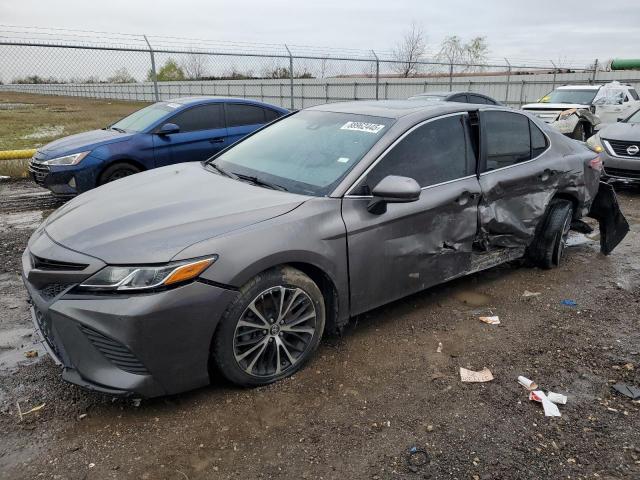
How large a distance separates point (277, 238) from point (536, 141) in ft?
9.70

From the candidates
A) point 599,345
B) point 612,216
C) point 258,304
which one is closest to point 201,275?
point 258,304

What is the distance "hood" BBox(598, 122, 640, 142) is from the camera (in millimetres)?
8427

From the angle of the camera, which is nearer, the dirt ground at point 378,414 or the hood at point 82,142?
the dirt ground at point 378,414

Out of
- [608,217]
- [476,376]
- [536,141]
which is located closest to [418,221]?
[476,376]

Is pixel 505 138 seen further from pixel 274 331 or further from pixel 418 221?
pixel 274 331

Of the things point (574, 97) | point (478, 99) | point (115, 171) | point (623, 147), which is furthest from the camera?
point (574, 97)

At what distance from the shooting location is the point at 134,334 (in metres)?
2.45

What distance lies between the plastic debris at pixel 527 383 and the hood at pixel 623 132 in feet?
22.8

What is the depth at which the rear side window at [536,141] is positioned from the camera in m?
4.56

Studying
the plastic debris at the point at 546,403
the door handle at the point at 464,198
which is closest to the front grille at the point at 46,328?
the plastic debris at the point at 546,403

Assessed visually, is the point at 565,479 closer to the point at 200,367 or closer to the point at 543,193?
the point at 200,367

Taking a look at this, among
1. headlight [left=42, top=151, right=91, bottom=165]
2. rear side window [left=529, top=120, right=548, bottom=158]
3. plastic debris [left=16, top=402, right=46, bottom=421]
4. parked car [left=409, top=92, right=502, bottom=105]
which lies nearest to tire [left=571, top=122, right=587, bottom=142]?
parked car [left=409, top=92, right=502, bottom=105]

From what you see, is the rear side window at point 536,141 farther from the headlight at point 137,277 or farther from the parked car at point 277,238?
the headlight at point 137,277

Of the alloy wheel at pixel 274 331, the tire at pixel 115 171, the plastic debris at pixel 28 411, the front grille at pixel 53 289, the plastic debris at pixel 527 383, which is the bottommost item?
the plastic debris at pixel 527 383
